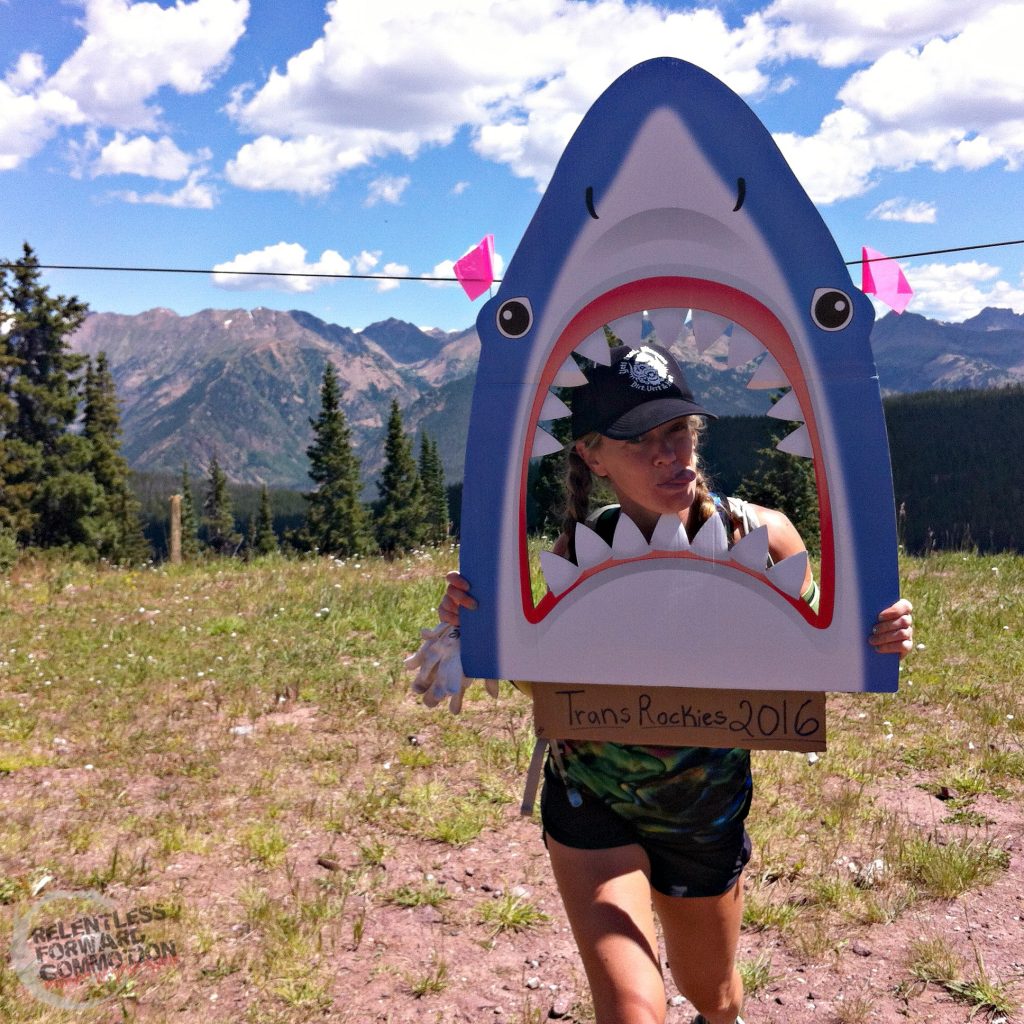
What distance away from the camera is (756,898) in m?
3.74

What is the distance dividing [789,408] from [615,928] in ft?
4.36

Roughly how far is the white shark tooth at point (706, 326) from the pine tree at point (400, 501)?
206ft

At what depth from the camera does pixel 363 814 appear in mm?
4625

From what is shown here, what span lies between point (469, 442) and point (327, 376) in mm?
56511

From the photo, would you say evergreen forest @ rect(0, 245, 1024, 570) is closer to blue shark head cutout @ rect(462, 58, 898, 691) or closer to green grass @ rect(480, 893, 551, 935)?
blue shark head cutout @ rect(462, 58, 898, 691)

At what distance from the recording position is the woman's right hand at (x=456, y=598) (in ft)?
7.51

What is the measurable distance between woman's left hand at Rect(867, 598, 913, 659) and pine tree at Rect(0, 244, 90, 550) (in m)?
39.6

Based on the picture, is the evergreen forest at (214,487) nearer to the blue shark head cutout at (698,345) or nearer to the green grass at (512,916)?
the blue shark head cutout at (698,345)

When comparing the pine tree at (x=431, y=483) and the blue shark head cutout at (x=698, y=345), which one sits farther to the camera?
the pine tree at (x=431, y=483)

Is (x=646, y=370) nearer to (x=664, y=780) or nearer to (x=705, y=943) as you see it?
(x=664, y=780)

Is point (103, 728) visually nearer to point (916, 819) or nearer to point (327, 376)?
point (916, 819)

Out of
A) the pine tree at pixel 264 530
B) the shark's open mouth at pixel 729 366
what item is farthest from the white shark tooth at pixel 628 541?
the pine tree at pixel 264 530

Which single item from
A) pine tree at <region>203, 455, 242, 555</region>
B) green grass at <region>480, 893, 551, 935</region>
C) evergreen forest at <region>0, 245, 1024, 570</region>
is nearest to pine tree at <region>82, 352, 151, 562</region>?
evergreen forest at <region>0, 245, 1024, 570</region>
